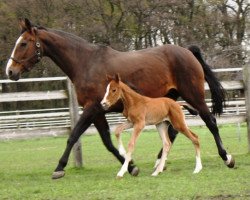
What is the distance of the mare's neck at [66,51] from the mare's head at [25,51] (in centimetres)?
16

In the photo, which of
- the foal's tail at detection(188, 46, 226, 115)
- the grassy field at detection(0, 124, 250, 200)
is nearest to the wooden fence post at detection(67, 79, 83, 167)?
the grassy field at detection(0, 124, 250, 200)

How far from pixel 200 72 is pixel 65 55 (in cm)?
228

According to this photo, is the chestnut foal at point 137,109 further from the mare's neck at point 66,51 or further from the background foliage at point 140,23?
the background foliage at point 140,23

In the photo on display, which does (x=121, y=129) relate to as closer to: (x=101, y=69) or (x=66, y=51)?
(x=101, y=69)

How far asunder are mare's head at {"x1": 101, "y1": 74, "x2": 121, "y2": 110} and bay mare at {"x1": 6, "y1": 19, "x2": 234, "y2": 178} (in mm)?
391

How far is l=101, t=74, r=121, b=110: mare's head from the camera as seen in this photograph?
7.93 meters

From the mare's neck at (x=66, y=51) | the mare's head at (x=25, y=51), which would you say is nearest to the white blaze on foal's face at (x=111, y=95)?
the mare's neck at (x=66, y=51)

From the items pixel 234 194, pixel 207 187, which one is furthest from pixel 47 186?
pixel 234 194

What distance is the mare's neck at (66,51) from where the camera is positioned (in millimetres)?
8781

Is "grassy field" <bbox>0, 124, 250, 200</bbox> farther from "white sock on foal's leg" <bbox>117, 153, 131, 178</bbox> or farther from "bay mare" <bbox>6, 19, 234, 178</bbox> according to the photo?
"bay mare" <bbox>6, 19, 234, 178</bbox>

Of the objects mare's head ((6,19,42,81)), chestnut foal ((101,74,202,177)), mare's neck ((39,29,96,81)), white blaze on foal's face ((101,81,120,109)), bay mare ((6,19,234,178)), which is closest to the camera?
white blaze on foal's face ((101,81,120,109))

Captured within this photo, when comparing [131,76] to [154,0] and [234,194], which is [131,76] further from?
[154,0]

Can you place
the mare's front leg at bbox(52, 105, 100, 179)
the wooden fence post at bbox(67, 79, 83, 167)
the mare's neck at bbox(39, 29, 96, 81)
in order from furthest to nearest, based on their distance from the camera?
the wooden fence post at bbox(67, 79, 83, 167) → the mare's neck at bbox(39, 29, 96, 81) → the mare's front leg at bbox(52, 105, 100, 179)

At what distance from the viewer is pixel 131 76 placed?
8875mm
